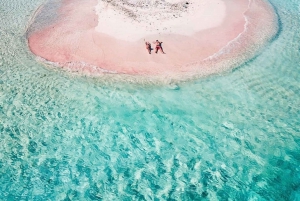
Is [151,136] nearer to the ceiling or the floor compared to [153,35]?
nearer to the floor

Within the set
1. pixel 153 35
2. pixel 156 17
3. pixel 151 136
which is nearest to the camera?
pixel 151 136

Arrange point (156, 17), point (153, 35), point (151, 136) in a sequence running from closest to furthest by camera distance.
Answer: point (151, 136), point (153, 35), point (156, 17)

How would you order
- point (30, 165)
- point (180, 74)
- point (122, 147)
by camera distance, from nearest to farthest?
point (30, 165) < point (122, 147) < point (180, 74)

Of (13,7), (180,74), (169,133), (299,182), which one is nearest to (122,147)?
(169,133)

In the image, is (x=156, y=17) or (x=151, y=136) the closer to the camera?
(x=151, y=136)

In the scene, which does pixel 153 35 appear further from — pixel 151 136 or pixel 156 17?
pixel 151 136

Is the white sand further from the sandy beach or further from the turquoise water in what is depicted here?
the turquoise water

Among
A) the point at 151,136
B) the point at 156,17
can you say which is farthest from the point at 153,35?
the point at 151,136

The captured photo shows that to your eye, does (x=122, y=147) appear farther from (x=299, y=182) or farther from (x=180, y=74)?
(x=299, y=182)
